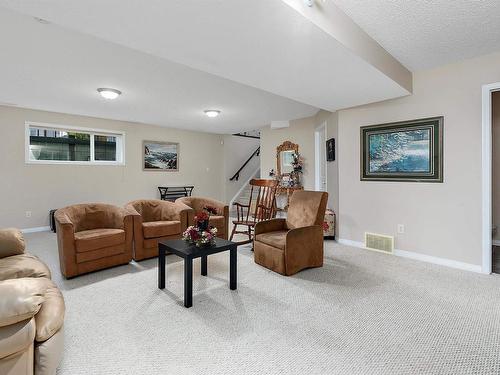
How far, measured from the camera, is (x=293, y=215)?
12.3 feet

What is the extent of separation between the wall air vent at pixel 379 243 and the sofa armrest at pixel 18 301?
3.95 meters

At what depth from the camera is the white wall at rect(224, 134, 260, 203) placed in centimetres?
883

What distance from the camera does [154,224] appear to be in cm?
386

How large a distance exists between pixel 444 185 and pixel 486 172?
43cm

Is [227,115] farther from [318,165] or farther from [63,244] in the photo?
[63,244]

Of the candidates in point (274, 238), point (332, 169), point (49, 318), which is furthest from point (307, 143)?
point (49, 318)

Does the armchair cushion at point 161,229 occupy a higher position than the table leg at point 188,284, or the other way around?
the armchair cushion at point 161,229

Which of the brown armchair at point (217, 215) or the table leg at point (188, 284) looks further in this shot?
the brown armchair at point (217, 215)

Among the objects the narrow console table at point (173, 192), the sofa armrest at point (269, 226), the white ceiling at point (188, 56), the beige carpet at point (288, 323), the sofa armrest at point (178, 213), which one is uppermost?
the white ceiling at point (188, 56)

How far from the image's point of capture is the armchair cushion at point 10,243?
7.91 ft

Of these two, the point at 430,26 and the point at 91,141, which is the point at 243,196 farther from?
the point at 430,26

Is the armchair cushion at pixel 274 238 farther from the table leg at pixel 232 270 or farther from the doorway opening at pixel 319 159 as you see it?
the doorway opening at pixel 319 159

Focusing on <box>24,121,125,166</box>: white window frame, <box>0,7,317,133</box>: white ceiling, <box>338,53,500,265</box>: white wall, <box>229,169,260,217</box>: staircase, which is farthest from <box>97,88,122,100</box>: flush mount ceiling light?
<box>229,169,260,217</box>: staircase

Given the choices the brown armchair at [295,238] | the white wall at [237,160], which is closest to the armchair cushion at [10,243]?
the brown armchair at [295,238]
